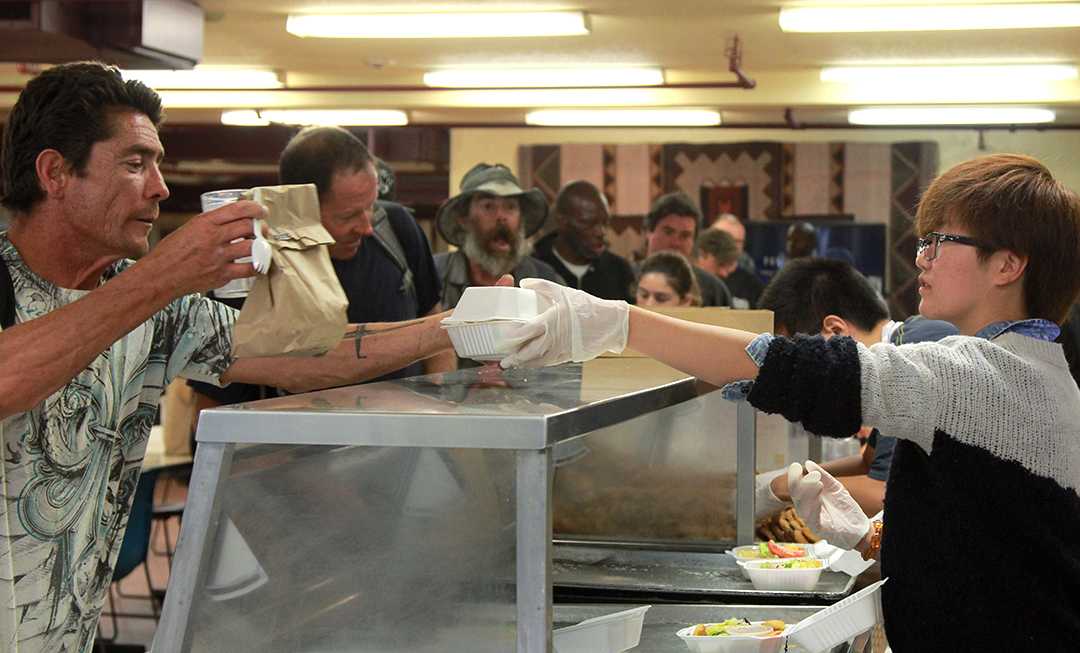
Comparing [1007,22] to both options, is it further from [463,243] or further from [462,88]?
[462,88]

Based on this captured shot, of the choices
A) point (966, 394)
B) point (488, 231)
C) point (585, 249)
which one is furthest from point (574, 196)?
point (966, 394)

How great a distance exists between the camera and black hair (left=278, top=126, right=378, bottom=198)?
11.5 feet

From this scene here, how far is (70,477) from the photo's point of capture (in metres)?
2.05

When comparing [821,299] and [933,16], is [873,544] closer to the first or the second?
[821,299]

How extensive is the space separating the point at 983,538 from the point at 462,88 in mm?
8482

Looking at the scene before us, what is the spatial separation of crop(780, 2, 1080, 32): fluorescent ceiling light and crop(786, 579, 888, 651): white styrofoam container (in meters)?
5.47

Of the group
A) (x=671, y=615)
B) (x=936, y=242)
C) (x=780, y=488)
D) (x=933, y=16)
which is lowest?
(x=671, y=615)

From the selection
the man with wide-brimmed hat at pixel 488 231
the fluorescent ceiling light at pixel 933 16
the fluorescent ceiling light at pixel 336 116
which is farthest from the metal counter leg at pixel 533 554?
the fluorescent ceiling light at pixel 336 116

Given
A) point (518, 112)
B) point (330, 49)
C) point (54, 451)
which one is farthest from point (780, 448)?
point (518, 112)

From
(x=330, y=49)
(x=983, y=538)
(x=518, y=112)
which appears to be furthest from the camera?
(x=518, y=112)

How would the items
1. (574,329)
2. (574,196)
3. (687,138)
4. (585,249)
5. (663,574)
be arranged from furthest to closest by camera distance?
(687,138) < (585,249) < (574,196) < (663,574) < (574,329)

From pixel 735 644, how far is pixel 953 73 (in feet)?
27.1

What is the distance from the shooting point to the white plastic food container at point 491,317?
1.81 metres

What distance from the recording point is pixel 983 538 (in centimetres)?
172
